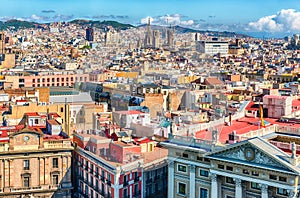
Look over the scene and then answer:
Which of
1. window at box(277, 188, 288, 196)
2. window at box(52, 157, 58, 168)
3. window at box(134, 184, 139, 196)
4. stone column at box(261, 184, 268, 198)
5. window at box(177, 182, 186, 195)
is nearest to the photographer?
window at box(277, 188, 288, 196)

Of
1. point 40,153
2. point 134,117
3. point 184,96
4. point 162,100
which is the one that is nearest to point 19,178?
point 40,153

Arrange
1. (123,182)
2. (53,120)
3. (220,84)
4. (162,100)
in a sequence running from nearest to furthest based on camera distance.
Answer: (123,182) < (53,120) < (162,100) < (220,84)

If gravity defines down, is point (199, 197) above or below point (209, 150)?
below

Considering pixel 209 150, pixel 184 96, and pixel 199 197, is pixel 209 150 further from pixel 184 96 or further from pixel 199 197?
pixel 184 96

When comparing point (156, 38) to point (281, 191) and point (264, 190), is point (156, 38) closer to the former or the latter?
point (264, 190)

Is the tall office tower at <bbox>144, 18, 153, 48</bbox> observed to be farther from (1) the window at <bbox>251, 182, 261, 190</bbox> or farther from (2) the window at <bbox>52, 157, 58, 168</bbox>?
(1) the window at <bbox>251, 182, 261, 190</bbox>

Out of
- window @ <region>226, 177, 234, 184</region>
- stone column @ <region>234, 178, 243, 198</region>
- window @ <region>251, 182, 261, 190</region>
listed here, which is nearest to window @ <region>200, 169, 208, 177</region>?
window @ <region>226, 177, 234, 184</region>

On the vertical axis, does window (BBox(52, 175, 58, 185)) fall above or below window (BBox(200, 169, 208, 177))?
below
